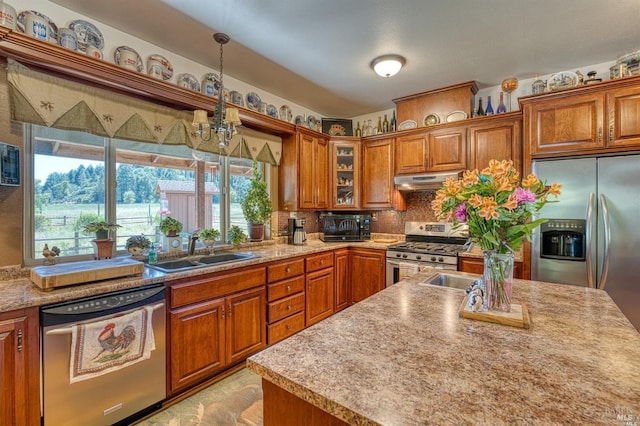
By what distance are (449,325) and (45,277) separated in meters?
2.09

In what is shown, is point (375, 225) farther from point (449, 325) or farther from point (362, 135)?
point (449, 325)

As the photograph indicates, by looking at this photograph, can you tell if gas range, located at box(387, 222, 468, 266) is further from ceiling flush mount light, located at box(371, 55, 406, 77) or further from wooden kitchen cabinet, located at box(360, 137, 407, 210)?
ceiling flush mount light, located at box(371, 55, 406, 77)

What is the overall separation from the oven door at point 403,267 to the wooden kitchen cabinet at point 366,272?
0.34 feet

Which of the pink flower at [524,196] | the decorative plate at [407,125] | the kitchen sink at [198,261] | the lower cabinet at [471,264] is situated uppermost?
the decorative plate at [407,125]

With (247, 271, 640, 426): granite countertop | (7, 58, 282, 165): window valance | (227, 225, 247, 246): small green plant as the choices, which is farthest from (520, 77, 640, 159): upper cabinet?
(7, 58, 282, 165): window valance

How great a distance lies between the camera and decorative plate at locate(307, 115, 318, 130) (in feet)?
13.4

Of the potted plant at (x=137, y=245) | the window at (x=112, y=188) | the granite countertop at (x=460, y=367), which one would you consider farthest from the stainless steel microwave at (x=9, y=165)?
the granite countertop at (x=460, y=367)

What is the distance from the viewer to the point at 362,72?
2994mm

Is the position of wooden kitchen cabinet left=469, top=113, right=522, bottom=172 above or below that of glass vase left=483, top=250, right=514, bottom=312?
above

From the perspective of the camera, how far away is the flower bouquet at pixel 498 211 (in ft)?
3.90

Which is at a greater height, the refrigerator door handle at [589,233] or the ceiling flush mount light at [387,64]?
the ceiling flush mount light at [387,64]

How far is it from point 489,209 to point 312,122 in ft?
10.9

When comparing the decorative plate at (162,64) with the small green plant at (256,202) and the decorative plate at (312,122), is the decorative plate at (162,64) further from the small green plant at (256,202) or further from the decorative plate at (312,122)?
the decorative plate at (312,122)

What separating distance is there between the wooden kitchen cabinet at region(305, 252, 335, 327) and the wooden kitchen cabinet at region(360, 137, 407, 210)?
1.01 m
